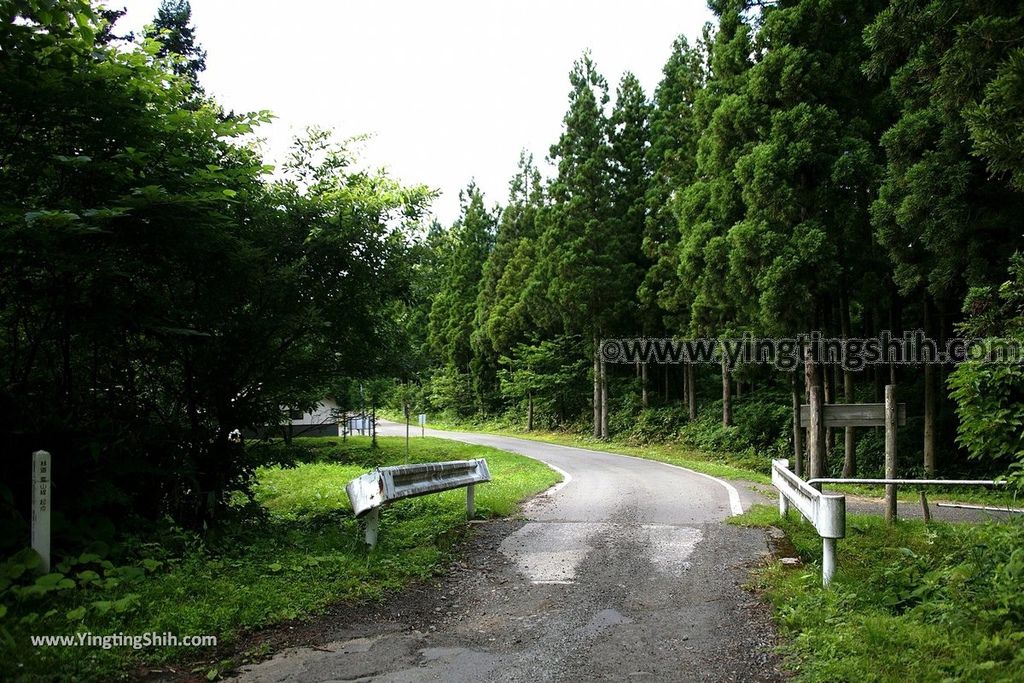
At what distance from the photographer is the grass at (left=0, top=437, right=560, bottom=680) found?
4199 mm

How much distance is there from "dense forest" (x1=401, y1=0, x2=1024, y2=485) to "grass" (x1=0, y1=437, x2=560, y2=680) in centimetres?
225

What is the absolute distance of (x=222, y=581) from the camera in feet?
18.2

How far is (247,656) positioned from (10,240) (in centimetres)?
355

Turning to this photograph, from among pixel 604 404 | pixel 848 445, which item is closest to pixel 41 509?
pixel 848 445

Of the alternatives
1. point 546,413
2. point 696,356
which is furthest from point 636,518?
point 546,413

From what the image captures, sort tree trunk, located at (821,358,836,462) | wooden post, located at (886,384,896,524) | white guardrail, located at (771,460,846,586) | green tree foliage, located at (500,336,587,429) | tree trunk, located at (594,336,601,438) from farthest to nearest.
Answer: green tree foliage, located at (500,336,587,429) → tree trunk, located at (594,336,601,438) → tree trunk, located at (821,358,836,462) → wooden post, located at (886,384,896,524) → white guardrail, located at (771,460,846,586)

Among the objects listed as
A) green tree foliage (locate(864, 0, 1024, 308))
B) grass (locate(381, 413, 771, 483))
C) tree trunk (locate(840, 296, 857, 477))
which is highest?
green tree foliage (locate(864, 0, 1024, 308))

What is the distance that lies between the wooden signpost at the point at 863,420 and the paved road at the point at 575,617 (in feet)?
7.55

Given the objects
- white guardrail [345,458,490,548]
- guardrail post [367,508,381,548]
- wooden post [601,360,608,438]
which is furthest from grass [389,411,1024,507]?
guardrail post [367,508,381,548]

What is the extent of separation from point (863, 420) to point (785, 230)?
243 inches

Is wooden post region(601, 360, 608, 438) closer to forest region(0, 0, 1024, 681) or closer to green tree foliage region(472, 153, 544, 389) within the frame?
green tree foliage region(472, 153, 544, 389)

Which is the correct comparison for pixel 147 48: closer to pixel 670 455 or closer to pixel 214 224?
pixel 214 224

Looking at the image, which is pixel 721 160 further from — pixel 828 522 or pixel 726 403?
pixel 828 522

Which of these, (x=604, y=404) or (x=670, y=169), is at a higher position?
(x=670, y=169)
